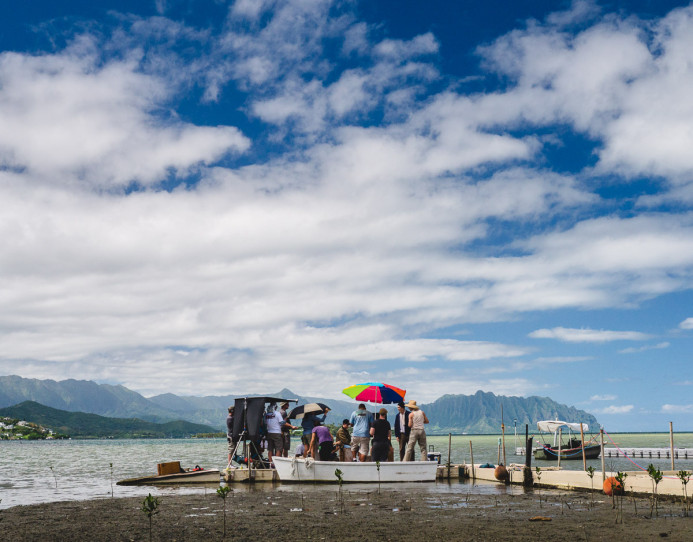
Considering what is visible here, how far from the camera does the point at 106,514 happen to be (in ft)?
48.2

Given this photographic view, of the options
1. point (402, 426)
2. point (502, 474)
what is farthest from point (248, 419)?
point (502, 474)

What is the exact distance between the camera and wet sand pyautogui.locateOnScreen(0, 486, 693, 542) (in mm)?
11120

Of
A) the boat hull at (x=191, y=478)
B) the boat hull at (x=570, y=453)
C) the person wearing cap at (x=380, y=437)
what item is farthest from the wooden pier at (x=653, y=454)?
the boat hull at (x=191, y=478)

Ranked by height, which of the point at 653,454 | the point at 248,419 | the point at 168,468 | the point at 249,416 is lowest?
the point at 653,454

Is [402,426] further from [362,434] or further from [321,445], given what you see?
[321,445]

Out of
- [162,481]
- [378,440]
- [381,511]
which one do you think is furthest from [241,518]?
[162,481]

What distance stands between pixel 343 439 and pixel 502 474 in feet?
18.8

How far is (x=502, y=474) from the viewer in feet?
72.7

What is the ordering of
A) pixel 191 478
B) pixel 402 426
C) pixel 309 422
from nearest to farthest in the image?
1. pixel 191 478
2. pixel 402 426
3. pixel 309 422

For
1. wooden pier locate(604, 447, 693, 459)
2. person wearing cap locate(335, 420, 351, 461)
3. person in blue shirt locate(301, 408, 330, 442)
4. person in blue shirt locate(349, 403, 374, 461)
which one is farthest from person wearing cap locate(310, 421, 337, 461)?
wooden pier locate(604, 447, 693, 459)

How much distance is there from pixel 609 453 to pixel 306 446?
56.0 metres

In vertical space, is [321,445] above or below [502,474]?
above

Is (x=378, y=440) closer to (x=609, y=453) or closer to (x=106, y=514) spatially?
(x=106, y=514)

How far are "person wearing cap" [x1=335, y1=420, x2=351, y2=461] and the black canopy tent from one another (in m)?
2.13
